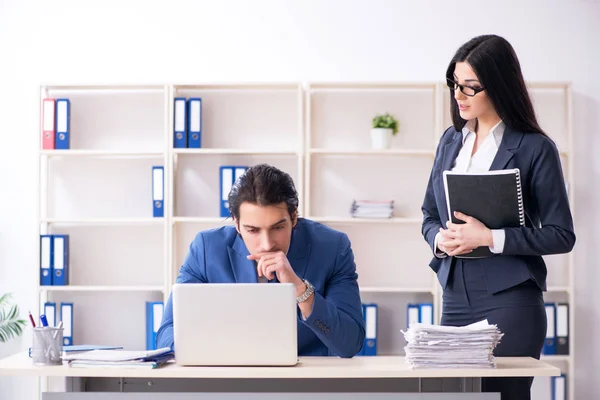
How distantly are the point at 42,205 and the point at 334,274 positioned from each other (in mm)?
2791

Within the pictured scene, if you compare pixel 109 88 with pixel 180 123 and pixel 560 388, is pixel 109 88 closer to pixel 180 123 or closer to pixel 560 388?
pixel 180 123

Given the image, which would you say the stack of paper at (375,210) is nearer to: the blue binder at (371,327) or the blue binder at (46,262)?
the blue binder at (371,327)

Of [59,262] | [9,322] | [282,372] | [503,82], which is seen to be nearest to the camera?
[282,372]

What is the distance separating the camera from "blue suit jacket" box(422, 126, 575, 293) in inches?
81.0

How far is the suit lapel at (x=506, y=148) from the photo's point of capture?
2148 mm

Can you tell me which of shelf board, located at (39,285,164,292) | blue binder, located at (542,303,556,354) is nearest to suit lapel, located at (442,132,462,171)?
blue binder, located at (542,303,556,354)

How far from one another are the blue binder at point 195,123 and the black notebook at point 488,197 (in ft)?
8.13

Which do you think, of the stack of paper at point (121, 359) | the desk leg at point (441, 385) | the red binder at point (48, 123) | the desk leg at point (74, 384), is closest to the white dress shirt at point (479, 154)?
the desk leg at point (441, 385)

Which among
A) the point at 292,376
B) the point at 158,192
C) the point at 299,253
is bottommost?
the point at 292,376

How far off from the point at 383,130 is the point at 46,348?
2.97 m

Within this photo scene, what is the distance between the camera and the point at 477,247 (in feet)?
6.93

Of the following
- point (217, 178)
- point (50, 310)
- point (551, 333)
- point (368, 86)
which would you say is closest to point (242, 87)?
point (217, 178)

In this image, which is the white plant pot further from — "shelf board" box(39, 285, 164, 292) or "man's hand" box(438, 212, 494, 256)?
"man's hand" box(438, 212, 494, 256)

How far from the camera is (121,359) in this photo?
5.55 feet
